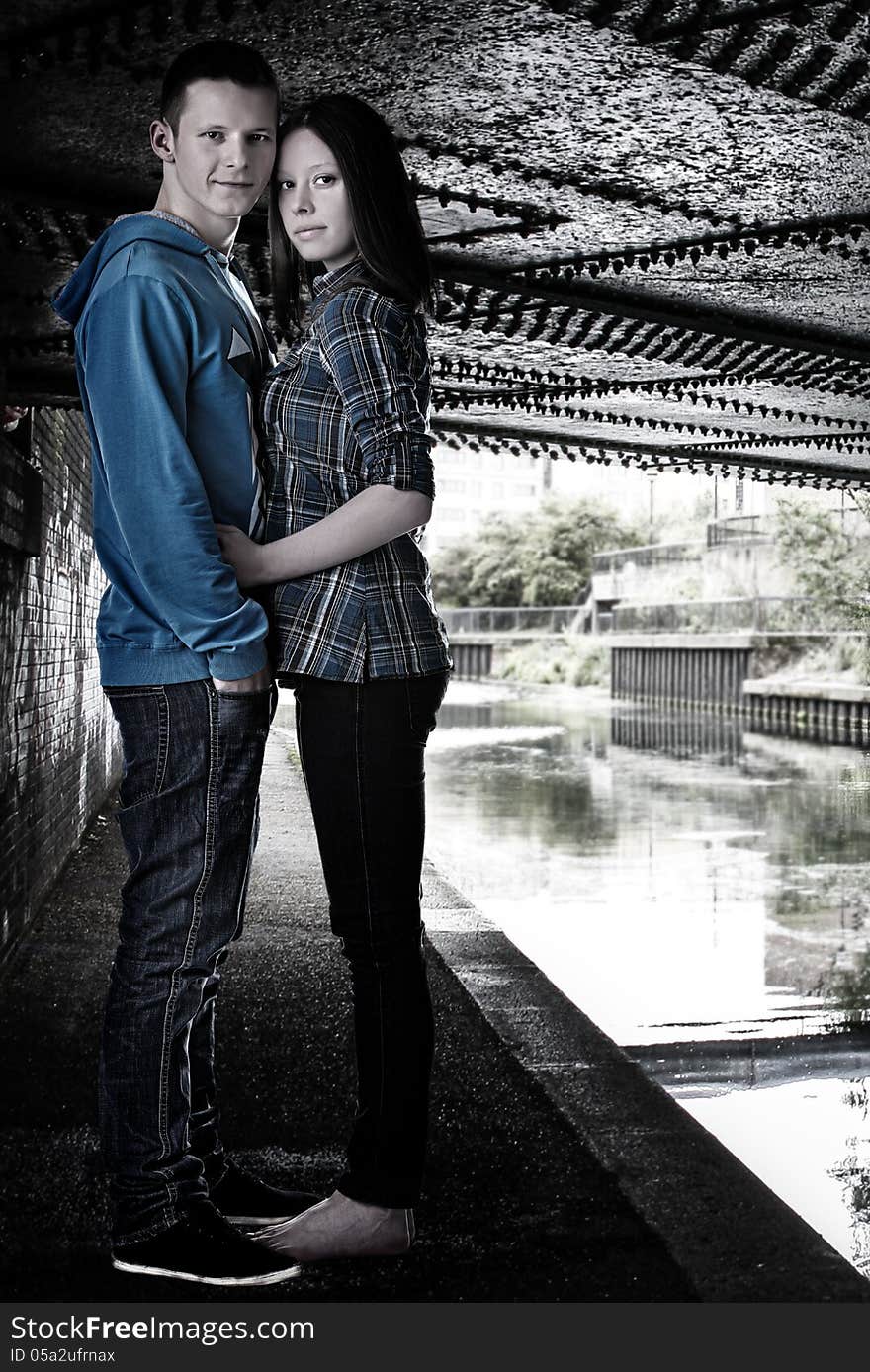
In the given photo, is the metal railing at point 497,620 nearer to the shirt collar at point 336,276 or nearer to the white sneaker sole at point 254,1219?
the white sneaker sole at point 254,1219

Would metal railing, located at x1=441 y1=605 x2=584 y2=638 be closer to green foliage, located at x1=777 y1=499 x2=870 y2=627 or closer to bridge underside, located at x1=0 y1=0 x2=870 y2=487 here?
green foliage, located at x1=777 y1=499 x2=870 y2=627

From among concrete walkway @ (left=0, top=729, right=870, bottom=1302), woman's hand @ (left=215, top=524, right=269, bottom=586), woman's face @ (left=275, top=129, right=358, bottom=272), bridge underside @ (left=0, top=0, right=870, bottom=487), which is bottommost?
concrete walkway @ (left=0, top=729, right=870, bottom=1302)

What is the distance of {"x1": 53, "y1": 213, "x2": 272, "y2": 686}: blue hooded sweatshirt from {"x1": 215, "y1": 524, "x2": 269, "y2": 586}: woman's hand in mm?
67

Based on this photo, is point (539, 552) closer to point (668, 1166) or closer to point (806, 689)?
point (806, 689)

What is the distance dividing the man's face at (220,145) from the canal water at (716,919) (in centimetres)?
277

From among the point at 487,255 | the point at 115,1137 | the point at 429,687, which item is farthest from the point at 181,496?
the point at 487,255

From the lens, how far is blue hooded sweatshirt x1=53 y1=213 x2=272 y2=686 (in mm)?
2516

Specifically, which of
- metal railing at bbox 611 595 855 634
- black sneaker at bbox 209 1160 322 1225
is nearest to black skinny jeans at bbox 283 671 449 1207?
black sneaker at bbox 209 1160 322 1225

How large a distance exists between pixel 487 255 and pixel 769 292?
1.04 m

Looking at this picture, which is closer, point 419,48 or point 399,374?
point 399,374

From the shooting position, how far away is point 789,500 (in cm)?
2750

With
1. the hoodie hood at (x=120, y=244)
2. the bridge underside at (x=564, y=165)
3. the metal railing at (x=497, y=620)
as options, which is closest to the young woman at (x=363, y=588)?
the hoodie hood at (x=120, y=244)

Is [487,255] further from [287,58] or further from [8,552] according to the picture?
[8,552]

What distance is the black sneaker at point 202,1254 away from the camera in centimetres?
267
